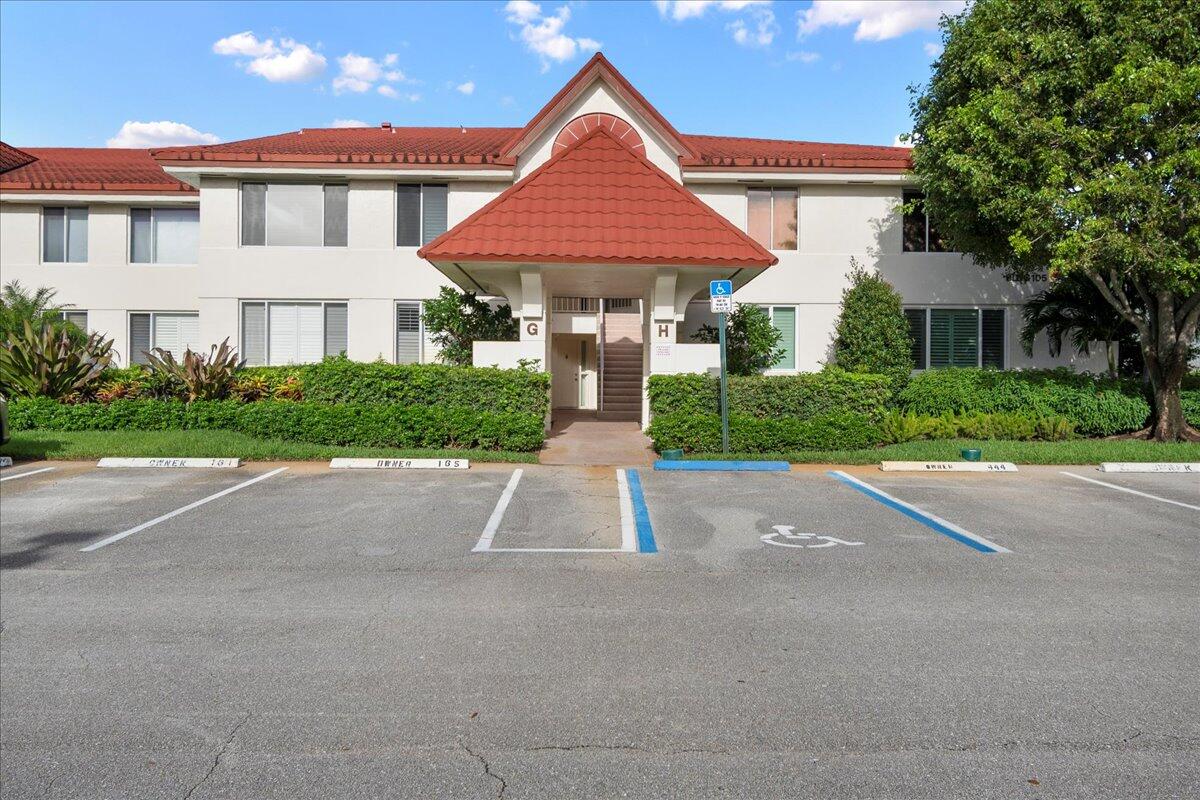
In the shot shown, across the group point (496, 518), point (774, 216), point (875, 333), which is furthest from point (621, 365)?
point (496, 518)

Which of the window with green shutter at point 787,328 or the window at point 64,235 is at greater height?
the window at point 64,235

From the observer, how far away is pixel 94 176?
20281mm

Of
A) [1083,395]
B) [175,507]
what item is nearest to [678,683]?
[175,507]

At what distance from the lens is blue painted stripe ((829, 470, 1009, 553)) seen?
7432 mm

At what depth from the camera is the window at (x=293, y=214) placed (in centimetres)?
1870

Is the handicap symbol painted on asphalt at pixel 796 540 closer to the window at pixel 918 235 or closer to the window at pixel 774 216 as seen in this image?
the window at pixel 774 216

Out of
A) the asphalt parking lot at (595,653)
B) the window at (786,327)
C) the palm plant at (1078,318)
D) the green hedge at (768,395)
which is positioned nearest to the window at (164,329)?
the asphalt parking lot at (595,653)

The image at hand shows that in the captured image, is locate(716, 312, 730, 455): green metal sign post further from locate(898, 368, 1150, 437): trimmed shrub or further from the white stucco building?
locate(898, 368, 1150, 437): trimmed shrub

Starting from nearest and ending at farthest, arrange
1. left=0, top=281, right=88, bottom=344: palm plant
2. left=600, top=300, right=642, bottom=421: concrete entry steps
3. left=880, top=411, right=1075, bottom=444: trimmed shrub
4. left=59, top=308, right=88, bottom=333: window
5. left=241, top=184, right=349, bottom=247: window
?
1. left=880, top=411, right=1075, bottom=444: trimmed shrub
2. left=0, top=281, right=88, bottom=344: palm plant
3. left=241, top=184, right=349, bottom=247: window
4. left=59, top=308, right=88, bottom=333: window
5. left=600, top=300, right=642, bottom=421: concrete entry steps

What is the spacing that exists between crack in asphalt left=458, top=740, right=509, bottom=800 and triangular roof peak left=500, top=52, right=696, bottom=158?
53.6ft

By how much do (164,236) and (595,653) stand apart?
774 inches

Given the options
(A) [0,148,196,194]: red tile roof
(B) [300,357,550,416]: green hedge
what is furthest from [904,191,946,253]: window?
(A) [0,148,196,194]: red tile roof

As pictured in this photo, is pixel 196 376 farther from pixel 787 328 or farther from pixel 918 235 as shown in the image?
pixel 918 235

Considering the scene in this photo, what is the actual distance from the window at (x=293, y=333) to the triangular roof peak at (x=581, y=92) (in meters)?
5.67
